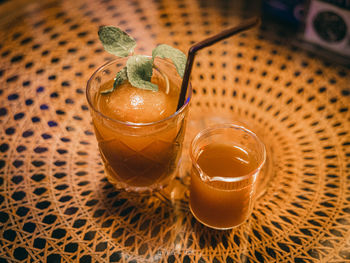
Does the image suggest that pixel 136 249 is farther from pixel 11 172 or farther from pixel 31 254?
pixel 11 172

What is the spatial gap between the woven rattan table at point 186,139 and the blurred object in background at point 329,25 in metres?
0.08

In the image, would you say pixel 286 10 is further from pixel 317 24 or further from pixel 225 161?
pixel 225 161

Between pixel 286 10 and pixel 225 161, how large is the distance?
33.1 inches

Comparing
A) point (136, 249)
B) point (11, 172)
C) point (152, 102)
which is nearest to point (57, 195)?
point (11, 172)

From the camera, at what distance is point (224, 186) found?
0.86 metres

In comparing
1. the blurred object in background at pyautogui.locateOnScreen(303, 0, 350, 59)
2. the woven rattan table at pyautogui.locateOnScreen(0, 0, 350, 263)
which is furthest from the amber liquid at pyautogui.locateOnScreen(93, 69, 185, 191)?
the blurred object in background at pyautogui.locateOnScreen(303, 0, 350, 59)

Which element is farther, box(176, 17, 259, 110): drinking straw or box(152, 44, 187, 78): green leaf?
box(152, 44, 187, 78): green leaf

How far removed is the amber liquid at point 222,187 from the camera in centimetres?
87

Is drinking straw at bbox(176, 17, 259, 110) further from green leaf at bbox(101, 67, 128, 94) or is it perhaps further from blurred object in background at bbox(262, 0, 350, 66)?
blurred object in background at bbox(262, 0, 350, 66)

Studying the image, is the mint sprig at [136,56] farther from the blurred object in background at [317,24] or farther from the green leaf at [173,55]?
the blurred object in background at [317,24]

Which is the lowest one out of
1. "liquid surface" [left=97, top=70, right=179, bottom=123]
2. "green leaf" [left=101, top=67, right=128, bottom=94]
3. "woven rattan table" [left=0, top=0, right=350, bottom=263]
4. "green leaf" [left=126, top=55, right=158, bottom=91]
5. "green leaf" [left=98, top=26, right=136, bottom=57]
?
"woven rattan table" [left=0, top=0, right=350, bottom=263]

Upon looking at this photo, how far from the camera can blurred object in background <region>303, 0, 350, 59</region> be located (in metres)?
1.24

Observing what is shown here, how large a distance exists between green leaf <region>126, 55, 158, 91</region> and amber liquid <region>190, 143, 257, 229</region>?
0.26 meters

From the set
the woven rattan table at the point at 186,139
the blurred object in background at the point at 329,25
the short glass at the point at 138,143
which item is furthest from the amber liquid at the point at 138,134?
the blurred object in background at the point at 329,25
